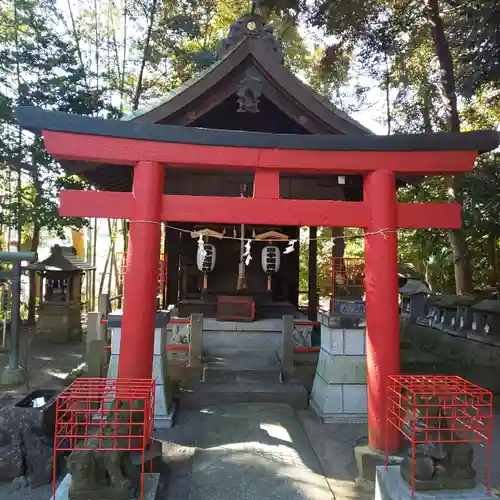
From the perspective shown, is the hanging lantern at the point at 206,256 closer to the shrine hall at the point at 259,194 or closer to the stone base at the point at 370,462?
the shrine hall at the point at 259,194

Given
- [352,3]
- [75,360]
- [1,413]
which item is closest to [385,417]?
[1,413]

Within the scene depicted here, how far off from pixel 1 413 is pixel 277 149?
176 inches

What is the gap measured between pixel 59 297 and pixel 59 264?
43.8 inches

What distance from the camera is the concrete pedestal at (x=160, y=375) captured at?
5996 millimetres

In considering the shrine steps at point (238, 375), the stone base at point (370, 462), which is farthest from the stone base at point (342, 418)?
the stone base at point (370, 462)

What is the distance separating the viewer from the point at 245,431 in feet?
18.7

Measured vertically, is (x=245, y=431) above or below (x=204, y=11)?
below

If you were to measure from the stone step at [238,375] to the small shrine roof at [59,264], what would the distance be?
8396mm

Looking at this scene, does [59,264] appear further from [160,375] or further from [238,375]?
[160,375]

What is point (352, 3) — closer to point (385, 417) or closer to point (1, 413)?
point (385, 417)

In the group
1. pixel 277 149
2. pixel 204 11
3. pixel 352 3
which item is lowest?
pixel 277 149

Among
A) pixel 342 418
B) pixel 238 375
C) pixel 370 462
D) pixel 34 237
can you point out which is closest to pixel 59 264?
pixel 34 237

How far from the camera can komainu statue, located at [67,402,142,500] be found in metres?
3.33

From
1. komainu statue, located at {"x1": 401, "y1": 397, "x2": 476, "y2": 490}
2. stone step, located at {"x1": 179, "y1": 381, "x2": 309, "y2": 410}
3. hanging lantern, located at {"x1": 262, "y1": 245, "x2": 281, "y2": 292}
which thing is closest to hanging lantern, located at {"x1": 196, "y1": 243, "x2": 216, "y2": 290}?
hanging lantern, located at {"x1": 262, "y1": 245, "x2": 281, "y2": 292}
